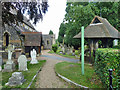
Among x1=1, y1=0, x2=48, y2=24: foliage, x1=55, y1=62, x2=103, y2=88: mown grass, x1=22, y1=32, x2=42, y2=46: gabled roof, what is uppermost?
x1=1, y1=0, x2=48, y2=24: foliage

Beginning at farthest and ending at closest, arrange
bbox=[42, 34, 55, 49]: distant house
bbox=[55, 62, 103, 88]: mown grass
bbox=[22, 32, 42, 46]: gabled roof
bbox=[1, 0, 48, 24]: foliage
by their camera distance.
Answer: bbox=[42, 34, 55, 49]: distant house → bbox=[22, 32, 42, 46]: gabled roof → bbox=[1, 0, 48, 24]: foliage → bbox=[55, 62, 103, 88]: mown grass

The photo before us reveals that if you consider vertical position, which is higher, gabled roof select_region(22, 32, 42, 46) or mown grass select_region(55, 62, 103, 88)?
gabled roof select_region(22, 32, 42, 46)

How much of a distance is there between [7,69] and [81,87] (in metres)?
6.00

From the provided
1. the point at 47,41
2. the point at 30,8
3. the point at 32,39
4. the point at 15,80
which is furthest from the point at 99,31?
the point at 47,41

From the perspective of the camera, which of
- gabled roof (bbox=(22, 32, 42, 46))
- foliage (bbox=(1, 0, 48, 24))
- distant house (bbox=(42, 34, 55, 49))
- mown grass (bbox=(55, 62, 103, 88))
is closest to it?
mown grass (bbox=(55, 62, 103, 88))

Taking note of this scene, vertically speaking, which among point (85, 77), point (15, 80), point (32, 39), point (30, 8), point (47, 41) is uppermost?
point (30, 8)

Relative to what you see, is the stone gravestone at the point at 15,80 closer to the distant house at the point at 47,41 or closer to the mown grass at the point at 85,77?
the mown grass at the point at 85,77

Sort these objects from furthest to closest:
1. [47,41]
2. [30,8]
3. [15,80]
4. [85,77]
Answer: [47,41] → [30,8] → [85,77] → [15,80]

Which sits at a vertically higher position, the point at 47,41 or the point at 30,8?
the point at 30,8

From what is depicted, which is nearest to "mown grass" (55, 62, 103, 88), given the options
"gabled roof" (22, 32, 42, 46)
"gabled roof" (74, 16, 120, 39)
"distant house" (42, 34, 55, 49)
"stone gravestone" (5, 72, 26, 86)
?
"stone gravestone" (5, 72, 26, 86)

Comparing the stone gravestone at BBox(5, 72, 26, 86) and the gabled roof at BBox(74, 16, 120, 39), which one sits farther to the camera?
the gabled roof at BBox(74, 16, 120, 39)

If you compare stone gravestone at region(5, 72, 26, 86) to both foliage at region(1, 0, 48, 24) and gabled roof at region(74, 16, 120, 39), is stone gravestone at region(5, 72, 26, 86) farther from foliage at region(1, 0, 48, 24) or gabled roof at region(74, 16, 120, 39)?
gabled roof at region(74, 16, 120, 39)

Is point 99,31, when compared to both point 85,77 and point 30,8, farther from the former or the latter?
point 30,8

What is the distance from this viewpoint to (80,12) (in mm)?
12805
